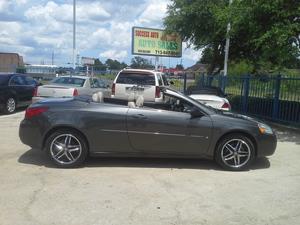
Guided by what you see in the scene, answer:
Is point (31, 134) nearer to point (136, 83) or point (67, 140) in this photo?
point (67, 140)

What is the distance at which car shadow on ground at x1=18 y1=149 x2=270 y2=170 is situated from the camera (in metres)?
7.97

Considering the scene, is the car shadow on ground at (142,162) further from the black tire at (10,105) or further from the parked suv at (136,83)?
the black tire at (10,105)

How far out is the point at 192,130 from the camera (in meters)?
7.76

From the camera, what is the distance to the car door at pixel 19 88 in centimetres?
1688

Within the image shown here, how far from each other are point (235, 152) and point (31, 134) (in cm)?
356

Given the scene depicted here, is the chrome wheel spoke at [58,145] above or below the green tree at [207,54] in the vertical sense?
below

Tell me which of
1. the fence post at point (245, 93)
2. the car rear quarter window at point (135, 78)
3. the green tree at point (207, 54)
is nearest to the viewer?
the car rear quarter window at point (135, 78)

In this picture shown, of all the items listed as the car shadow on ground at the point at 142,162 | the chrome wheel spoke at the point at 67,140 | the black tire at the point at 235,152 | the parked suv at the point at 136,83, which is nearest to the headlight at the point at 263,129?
the black tire at the point at 235,152

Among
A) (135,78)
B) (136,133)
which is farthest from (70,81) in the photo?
(136,133)

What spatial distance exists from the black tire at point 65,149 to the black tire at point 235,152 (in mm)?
2354

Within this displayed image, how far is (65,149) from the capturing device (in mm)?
7660

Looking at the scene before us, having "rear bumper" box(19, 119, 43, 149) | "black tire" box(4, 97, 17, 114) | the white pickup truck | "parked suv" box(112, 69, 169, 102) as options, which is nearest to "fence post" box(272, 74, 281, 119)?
"parked suv" box(112, 69, 169, 102)

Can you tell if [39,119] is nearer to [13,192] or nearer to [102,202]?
[13,192]

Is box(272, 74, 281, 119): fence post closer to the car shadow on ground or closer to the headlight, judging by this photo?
the car shadow on ground
